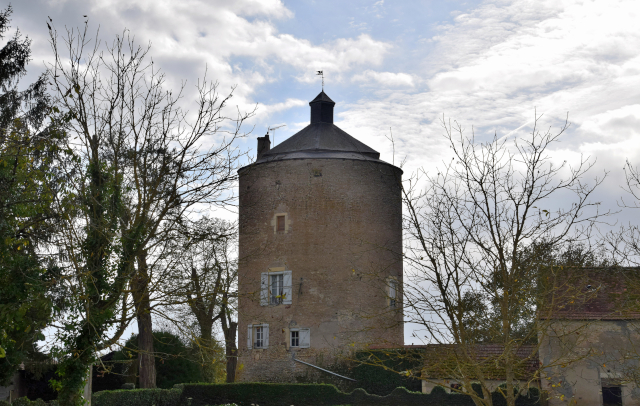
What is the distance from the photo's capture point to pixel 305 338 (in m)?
28.1

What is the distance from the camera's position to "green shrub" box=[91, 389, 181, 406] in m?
21.1

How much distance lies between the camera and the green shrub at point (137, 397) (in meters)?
21.1

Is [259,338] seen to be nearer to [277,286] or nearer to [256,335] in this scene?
[256,335]

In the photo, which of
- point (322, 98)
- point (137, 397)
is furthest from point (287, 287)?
point (322, 98)

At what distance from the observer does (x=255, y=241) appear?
2998cm

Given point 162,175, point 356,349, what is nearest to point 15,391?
point 356,349

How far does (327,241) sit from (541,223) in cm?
1915

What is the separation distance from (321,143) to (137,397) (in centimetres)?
1417

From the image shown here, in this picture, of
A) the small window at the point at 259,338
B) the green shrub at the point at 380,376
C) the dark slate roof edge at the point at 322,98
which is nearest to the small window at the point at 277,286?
the small window at the point at 259,338

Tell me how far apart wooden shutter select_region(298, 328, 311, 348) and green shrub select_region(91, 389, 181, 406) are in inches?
238

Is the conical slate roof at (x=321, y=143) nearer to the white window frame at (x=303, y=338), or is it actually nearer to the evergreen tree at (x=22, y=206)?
the white window frame at (x=303, y=338)

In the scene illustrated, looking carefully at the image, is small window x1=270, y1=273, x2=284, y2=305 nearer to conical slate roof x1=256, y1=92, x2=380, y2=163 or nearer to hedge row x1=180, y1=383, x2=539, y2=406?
hedge row x1=180, y1=383, x2=539, y2=406

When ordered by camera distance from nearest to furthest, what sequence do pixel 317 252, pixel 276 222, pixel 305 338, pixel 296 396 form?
pixel 296 396
pixel 305 338
pixel 317 252
pixel 276 222

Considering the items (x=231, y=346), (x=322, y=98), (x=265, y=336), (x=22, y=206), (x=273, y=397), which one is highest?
(x=322, y=98)
